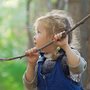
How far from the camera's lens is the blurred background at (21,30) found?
11.6 feet

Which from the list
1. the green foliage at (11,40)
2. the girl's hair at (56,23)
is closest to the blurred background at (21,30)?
the green foliage at (11,40)

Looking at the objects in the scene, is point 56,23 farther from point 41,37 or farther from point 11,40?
point 11,40

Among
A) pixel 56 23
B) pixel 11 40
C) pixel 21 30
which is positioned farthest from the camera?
pixel 21 30

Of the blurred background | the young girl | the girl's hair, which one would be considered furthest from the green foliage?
the girl's hair

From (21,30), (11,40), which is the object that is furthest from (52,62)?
(21,30)

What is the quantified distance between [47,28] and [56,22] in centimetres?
7

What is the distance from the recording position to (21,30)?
1348 cm

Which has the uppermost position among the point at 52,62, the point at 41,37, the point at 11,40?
the point at 41,37

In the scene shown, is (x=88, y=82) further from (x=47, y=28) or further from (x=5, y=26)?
(x=5, y=26)

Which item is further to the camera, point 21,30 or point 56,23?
point 21,30

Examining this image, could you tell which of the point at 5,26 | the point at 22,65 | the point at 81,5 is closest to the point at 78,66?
the point at 81,5

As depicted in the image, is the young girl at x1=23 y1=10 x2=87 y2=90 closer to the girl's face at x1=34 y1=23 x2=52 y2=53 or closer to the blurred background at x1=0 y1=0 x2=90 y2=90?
the girl's face at x1=34 y1=23 x2=52 y2=53

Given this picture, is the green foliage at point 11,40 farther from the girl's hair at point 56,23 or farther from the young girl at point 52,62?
the girl's hair at point 56,23

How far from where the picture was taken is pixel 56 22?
9.12 feet
